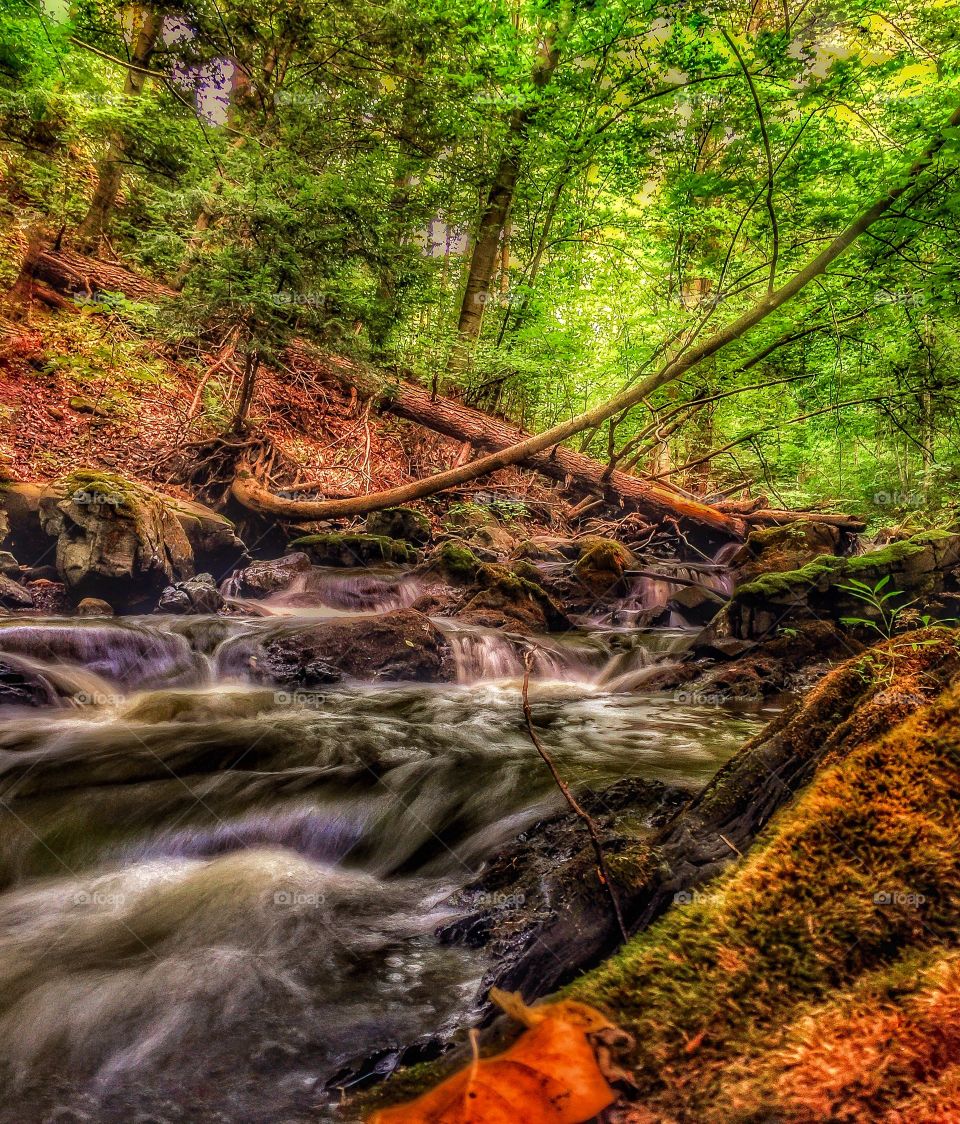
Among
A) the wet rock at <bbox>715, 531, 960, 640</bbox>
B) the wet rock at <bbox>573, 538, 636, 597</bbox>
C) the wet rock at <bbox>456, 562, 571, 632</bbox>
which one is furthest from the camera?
the wet rock at <bbox>573, 538, 636, 597</bbox>

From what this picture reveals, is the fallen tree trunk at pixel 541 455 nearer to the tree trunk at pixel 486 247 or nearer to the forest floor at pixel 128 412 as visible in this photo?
the forest floor at pixel 128 412

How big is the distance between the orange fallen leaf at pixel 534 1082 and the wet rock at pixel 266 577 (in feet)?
31.3

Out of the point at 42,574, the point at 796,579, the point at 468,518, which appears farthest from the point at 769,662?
the point at 42,574

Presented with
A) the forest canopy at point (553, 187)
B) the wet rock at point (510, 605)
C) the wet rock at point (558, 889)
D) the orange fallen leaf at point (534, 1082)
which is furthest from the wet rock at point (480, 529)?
the orange fallen leaf at point (534, 1082)

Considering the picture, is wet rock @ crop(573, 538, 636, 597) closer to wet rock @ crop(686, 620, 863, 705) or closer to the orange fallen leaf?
wet rock @ crop(686, 620, 863, 705)

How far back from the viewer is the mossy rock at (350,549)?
36.6 ft

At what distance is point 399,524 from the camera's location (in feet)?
40.3

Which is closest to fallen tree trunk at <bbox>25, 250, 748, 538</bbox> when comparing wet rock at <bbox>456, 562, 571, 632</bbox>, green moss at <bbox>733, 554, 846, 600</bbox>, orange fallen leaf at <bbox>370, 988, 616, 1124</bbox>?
wet rock at <bbox>456, 562, 571, 632</bbox>

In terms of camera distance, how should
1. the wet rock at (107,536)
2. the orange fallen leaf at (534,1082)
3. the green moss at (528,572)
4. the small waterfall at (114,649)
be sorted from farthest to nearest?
the green moss at (528,572), the wet rock at (107,536), the small waterfall at (114,649), the orange fallen leaf at (534,1082)

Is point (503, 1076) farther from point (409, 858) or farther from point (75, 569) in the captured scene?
point (75, 569)

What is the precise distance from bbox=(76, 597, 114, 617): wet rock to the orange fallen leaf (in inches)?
333

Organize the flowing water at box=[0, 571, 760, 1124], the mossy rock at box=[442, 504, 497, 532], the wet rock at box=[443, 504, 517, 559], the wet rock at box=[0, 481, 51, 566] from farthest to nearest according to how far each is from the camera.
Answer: the mossy rock at box=[442, 504, 497, 532]
the wet rock at box=[443, 504, 517, 559]
the wet rock at box=[0, 481, 51, 566]
the flowing water at box=[0, 571, 760, 1124]

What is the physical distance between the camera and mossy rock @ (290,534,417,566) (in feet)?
36.6

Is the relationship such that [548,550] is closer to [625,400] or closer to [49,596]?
[625,400]
